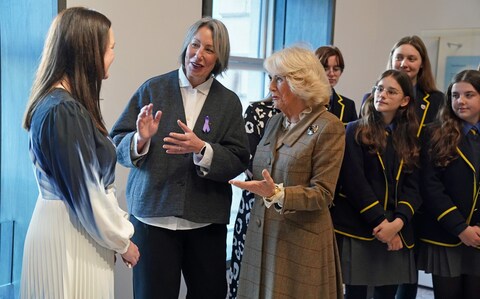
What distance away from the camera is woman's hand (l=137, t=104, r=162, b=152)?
5.93ft

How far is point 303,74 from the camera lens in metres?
1.94

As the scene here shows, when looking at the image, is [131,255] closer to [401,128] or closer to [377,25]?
[401,128]

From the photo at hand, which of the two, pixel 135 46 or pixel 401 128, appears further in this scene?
pixel 135 46

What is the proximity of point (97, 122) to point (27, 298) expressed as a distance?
58 centimetres

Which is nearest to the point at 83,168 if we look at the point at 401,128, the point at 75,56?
the point at 75,56

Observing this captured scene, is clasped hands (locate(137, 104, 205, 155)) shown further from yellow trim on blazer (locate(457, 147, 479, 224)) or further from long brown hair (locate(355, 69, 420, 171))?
yellow trim on blazer (locate(457, 147, 479, 224))

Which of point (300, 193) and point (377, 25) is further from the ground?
point (377, 25)

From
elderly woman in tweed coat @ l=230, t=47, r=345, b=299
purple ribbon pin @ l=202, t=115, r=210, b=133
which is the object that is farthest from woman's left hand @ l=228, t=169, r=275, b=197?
purple ribbon pin @ l=202, t=115, r=210, b=133

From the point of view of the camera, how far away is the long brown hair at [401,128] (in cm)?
230

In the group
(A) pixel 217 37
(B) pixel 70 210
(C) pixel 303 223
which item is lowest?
(C) pixel 303 223

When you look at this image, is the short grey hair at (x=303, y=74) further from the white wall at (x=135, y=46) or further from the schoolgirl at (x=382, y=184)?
the white wall at (x=135, y=46)

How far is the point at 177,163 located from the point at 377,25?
112 inches

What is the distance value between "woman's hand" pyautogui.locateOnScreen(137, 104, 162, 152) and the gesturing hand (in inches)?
2.5

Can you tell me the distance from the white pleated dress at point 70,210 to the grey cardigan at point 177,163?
376 mm
